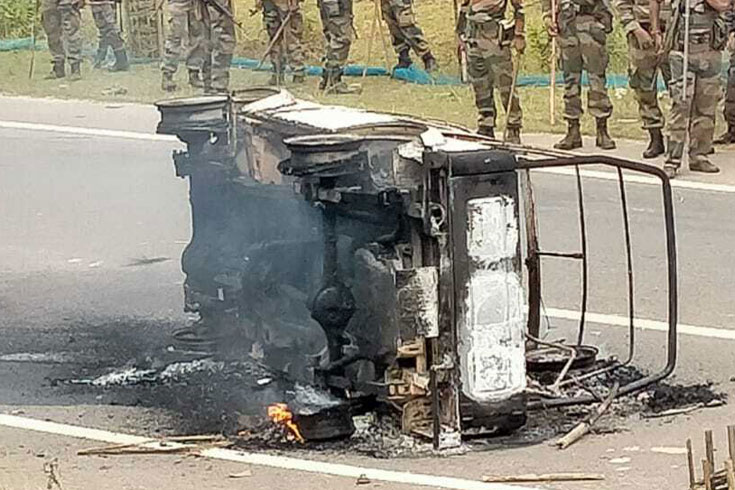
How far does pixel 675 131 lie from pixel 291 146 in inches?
266

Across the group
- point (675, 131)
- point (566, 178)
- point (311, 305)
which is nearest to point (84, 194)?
point (566, 178)

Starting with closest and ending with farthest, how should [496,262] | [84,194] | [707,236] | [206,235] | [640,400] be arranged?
[496,262] < [640,400] < [206,235] < [707,236] < [84,194]

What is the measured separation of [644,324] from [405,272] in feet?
8.16

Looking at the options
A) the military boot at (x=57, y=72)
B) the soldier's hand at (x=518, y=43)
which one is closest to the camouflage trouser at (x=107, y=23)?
the military boot at (x=57, y=72)

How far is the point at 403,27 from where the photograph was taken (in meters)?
17.9

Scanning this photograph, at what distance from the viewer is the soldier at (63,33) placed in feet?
59.6

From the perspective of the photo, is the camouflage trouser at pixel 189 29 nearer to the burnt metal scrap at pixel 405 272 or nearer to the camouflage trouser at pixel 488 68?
the camouflage trouser at pixel 488 68

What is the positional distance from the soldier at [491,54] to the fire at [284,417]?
6565mm

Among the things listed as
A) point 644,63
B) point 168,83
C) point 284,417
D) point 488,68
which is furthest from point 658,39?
point 284,417

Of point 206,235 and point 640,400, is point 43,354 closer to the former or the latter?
point 206,235

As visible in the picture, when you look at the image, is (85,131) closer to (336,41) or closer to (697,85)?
(336,41)

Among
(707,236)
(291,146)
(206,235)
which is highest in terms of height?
(291,146)

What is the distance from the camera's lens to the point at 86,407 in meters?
6.98

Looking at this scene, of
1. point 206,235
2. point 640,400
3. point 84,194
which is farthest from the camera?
point 84,194
